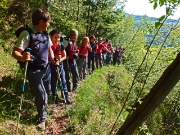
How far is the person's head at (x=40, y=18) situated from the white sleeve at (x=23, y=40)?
0.91ft

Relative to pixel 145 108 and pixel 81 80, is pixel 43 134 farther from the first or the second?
pixel 81 80

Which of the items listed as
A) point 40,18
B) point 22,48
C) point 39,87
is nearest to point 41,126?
point 39,87

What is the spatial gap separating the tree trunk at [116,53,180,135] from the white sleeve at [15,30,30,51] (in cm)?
332

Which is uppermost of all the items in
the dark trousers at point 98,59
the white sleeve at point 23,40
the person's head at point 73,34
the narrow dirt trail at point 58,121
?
the white sleeve at point 23,40

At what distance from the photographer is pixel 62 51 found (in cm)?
652

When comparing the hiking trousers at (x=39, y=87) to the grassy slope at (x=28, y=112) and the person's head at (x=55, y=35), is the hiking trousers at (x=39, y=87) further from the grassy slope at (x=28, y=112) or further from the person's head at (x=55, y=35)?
the person's head at (x=55, y=35)

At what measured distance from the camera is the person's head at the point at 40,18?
4.47 m

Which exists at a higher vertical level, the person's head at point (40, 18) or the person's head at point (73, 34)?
the person's head at point (40, 18)

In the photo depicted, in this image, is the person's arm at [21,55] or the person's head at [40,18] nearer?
the person's arm at [21,55]

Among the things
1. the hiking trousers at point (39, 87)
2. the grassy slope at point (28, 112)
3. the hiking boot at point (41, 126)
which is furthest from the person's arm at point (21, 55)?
the hiking boot at point (41, 126)

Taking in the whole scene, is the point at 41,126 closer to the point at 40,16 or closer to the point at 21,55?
the point at 21,55

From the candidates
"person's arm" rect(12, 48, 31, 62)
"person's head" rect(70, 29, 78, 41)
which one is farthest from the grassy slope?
"person's head" rect(70, 29, 78, 41)

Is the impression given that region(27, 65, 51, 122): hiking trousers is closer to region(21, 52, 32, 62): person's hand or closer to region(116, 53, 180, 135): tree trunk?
region(21, 52, 32, 62): person's hand

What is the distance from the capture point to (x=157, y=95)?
1260mm
